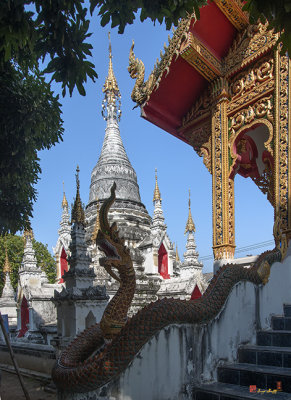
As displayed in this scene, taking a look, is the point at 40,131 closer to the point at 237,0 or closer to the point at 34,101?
the point at 34,101

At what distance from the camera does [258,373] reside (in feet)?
12.5

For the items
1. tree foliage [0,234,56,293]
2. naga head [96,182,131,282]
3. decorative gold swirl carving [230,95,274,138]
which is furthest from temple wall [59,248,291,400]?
tree foliage [0,234,56,293]

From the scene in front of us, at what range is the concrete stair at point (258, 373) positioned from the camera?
357 cm

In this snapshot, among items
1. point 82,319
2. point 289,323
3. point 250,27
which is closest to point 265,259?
point 289,323

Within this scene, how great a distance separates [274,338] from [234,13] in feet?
18.2

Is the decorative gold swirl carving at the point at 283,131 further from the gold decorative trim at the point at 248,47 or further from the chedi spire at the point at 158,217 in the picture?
the chedi spire at the point at 158,217

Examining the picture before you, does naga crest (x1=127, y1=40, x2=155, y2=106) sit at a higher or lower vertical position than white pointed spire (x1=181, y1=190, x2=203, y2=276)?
higher

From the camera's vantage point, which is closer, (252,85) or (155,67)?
(252,85)

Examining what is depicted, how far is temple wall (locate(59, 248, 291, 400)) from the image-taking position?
3.31m

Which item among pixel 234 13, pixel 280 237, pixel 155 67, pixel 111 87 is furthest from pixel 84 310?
pixel 111 87

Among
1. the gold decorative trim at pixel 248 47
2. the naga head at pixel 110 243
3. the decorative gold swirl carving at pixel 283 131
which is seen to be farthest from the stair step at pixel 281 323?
the gold decorative trim at pixel 248 47

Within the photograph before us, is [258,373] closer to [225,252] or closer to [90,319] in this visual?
[225,252]

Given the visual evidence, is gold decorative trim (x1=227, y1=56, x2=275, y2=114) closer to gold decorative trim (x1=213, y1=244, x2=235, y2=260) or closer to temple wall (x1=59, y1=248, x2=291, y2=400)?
gold decorative trim (x1=213, y1=244, x2=235, y2=260)

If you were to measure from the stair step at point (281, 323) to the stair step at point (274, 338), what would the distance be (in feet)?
0.96
